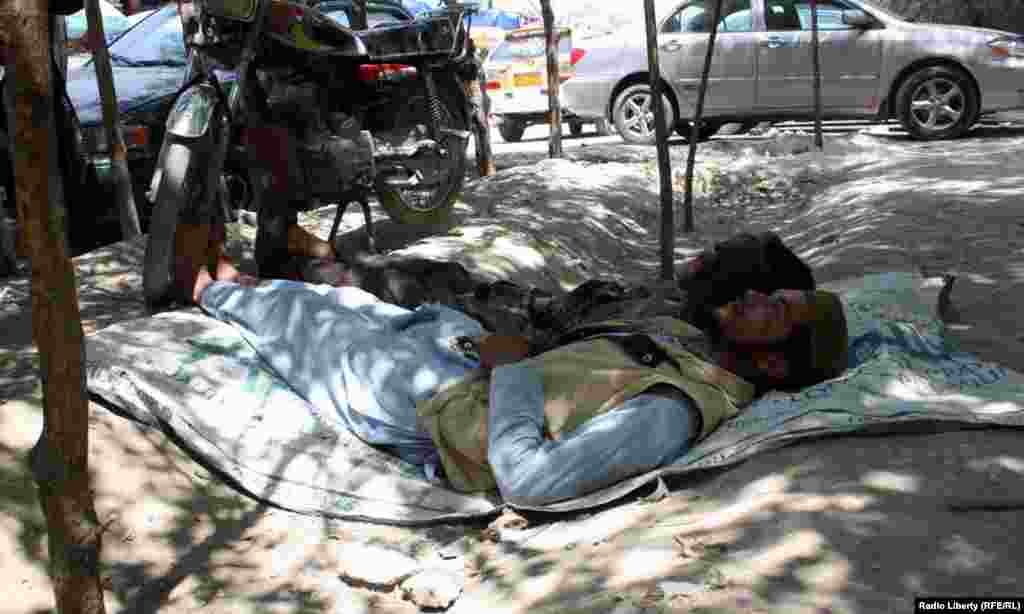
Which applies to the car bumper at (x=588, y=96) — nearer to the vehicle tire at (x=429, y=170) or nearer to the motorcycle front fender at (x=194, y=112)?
the vehicle tire at (x=429, y=170)

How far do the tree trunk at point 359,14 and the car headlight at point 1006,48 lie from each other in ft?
22.1

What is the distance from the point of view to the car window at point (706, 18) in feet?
38.7

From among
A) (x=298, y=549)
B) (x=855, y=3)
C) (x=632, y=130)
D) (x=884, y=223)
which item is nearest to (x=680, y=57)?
(x=632, y=130)

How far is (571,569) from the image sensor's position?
7.76 ft

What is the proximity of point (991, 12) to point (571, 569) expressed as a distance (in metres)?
17.1

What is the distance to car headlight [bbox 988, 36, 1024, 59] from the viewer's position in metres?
11.2

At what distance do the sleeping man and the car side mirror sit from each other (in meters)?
9.18

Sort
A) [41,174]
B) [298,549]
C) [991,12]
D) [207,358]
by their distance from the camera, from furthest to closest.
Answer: [991,12] → [207,358] → [298,549] → [41,174]

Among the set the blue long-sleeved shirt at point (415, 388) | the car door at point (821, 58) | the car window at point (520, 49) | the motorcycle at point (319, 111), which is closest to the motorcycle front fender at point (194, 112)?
the motorcycle at point (319, 111)

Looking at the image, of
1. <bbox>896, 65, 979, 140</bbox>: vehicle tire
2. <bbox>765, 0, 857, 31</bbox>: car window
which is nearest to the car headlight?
<bbox>896, 65, 979, 140</bbox>: vehicle tire

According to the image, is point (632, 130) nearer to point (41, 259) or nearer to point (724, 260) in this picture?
point (724, 260)

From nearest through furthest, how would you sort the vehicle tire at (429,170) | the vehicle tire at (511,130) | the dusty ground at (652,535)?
the dusty ground at (652,535), the vehicle tire at (429,170), the vehicle tire at (511,130)

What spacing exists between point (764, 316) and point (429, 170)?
3977 millimetres

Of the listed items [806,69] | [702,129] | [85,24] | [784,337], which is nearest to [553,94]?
[806,69]
